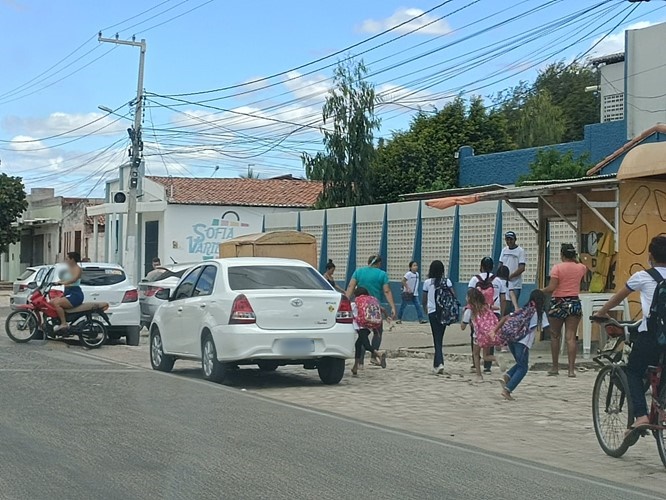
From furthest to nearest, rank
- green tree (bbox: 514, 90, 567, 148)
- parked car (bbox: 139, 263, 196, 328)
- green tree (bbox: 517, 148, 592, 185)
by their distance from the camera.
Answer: green tree (bbox: 514, 90, 567, 148)
green tree (bbox: 517, 148, 592, 185)
parked car (bbox: 139, 263, 196, 328)

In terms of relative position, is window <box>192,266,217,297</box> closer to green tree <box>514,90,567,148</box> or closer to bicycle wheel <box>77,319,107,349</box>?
bicycle wheel <box>77,319,107,349</box>

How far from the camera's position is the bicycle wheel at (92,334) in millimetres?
20047

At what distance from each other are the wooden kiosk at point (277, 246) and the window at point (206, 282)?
12.6 meters

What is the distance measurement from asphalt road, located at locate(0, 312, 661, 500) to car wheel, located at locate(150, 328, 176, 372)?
117 inches

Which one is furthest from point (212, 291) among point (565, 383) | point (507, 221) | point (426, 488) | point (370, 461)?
point (507, 221)

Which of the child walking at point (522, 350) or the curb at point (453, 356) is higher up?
the child walking at point (522, 350)

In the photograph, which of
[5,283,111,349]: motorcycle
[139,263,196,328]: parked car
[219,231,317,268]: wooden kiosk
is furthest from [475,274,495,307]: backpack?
[219,231,317,268]: wooden kiosk

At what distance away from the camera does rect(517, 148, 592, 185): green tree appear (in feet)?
95.4

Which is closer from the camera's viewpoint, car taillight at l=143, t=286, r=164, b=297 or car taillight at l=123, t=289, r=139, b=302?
car taillight at l=123, t=289, r=139, b=302

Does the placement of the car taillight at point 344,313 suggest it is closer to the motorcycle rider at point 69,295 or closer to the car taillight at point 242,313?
Answer: the car taillight at point 242,313

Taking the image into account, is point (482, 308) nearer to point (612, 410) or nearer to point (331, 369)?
point (331, 369)

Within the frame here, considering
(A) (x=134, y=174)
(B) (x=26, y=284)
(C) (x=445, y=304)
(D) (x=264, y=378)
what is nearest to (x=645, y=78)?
(A) (x=134, y=174)

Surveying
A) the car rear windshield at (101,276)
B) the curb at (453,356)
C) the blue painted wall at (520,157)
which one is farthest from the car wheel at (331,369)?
the blue painted wall at (520,157)

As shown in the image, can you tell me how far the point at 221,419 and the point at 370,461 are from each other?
2558mm
